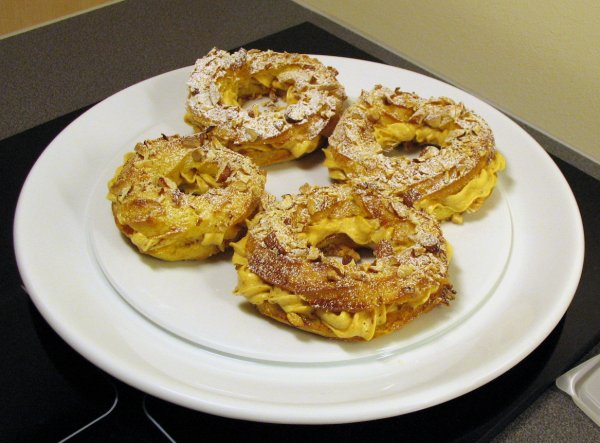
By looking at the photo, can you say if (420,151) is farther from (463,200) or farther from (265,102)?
(265,102)

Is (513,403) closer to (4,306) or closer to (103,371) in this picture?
(103,371)

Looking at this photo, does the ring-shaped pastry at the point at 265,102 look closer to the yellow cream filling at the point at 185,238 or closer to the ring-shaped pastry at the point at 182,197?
the ring-shaped pastry at the point at 182,197

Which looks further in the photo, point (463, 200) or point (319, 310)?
point (463, 200)

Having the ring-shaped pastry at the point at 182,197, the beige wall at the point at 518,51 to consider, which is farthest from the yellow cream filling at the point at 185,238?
the beige wall at the point at 518,51

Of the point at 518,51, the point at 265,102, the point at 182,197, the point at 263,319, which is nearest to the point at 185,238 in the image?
the point at 182,197

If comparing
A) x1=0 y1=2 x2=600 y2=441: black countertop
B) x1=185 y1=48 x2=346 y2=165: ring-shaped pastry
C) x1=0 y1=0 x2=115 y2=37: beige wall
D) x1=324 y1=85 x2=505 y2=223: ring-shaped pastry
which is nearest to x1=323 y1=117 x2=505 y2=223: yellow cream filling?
x1=324 y1=85 x2=505 y2=223: ring-shaped pastry

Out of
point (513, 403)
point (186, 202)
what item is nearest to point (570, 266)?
point (513, 403)

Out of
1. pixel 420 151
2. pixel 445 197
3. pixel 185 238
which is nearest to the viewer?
pixel 185 238
